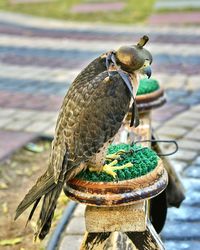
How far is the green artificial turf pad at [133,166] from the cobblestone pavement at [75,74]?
3.85ft

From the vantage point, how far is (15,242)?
413 centimetres

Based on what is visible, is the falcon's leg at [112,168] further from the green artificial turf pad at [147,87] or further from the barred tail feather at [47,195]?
the green artificial turf pad at [147,87]

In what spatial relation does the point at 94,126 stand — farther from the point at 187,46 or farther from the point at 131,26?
the point at 131,26

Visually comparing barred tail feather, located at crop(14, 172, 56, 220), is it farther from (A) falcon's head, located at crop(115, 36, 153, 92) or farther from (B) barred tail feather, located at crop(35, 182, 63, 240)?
(A) falcon's head, located at crop(115, 36, 153, 92)

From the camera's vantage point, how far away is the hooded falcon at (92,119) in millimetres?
2641

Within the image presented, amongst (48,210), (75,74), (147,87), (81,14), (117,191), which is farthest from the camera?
(81,14)

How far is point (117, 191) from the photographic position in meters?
2.57

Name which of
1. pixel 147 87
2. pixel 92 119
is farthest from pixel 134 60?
pixel 147 87

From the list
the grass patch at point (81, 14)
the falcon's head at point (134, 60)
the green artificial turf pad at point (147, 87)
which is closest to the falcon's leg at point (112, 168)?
the falcon's head at point (134, 60)

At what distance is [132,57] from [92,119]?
34cm

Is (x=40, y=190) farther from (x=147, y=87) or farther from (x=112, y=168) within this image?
(x=147, y=87)

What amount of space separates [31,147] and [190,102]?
218 cm

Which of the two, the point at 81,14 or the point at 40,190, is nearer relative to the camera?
the point at 40,190

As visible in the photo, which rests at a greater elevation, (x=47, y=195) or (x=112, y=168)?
(x=112, y=168)
